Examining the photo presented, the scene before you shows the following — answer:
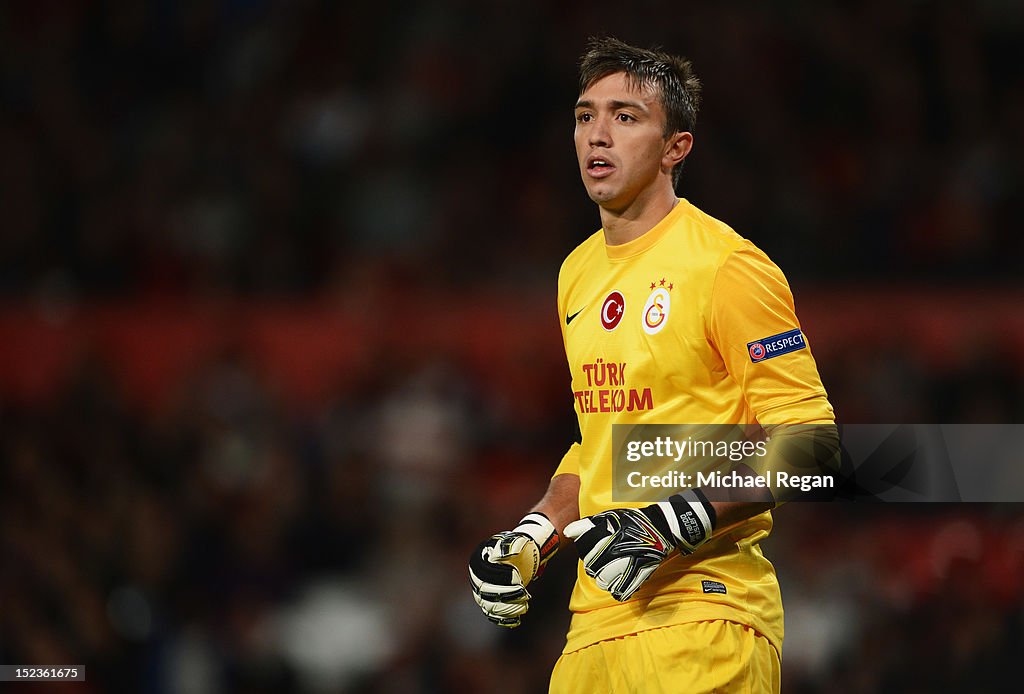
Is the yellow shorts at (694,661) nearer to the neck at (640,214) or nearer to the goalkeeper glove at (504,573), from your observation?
the goalkeeper glove at (504,573)

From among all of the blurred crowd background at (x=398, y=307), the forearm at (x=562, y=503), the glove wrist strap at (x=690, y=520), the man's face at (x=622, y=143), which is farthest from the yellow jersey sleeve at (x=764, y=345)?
the blurred crowd background at (x=398, y=307)

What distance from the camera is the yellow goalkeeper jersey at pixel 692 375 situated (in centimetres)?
364

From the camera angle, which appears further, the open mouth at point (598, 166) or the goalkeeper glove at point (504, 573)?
the open mouth at point (598, 166)

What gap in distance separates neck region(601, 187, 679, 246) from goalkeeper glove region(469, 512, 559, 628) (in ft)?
3.13

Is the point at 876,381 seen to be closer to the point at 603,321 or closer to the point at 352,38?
the point at 603,321

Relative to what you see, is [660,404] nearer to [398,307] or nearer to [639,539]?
[639,539]

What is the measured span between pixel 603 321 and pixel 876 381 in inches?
171

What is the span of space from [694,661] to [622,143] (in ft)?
4.87

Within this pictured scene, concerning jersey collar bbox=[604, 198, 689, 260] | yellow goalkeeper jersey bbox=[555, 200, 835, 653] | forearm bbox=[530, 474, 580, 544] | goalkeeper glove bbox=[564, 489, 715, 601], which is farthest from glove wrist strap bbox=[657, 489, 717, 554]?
jersey collar bbox=[604, 198, 689, 260]

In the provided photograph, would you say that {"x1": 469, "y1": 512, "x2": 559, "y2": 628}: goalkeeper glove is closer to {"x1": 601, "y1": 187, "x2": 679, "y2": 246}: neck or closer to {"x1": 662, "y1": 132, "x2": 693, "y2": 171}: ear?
{"x1": 601, "y1": 187, "x2": 679, "y2": 246}: neck

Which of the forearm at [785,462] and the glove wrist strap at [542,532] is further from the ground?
the forearm at [785,462]

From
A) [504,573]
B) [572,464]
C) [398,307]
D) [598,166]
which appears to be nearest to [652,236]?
[598,166]

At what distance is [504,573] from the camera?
382 cm

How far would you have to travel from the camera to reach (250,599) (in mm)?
7441
